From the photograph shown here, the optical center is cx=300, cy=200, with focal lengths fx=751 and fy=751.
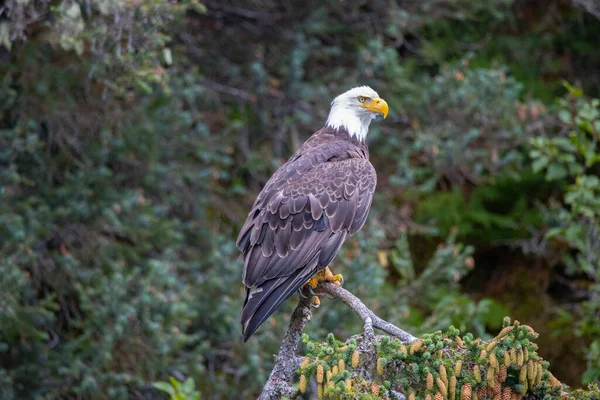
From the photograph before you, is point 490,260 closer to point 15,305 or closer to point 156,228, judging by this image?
point 156,228

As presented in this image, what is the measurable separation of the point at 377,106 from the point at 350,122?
0.24m

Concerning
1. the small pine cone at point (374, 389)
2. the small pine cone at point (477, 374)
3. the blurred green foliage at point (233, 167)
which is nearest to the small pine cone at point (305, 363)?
the small pine cone at point (374, 389)

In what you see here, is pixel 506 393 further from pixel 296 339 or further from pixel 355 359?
pixel 296 339

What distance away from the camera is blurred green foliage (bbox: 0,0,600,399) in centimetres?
581

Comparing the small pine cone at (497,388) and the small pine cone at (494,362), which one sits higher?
the small pine cone at (494,362)

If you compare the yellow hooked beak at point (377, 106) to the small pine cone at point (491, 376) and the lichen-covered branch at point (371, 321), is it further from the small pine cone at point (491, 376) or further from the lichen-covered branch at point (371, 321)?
the small pine cone at point (491, 376)

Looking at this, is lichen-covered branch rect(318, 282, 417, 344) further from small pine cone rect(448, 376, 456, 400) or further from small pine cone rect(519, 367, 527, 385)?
small pine cone rect(519, 367, 527, 385)

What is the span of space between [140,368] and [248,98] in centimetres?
302

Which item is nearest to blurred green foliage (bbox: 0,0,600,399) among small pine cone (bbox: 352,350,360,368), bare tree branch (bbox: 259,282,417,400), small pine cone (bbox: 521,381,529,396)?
bare tree branch (bbox: 259,282,417,400)

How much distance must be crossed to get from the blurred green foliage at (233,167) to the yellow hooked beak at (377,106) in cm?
121

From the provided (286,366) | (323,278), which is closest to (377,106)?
(323,278)

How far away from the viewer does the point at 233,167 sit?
8.36 m

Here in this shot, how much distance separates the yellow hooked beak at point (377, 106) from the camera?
216 inches

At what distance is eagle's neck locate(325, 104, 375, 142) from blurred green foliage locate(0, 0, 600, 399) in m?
1.31
